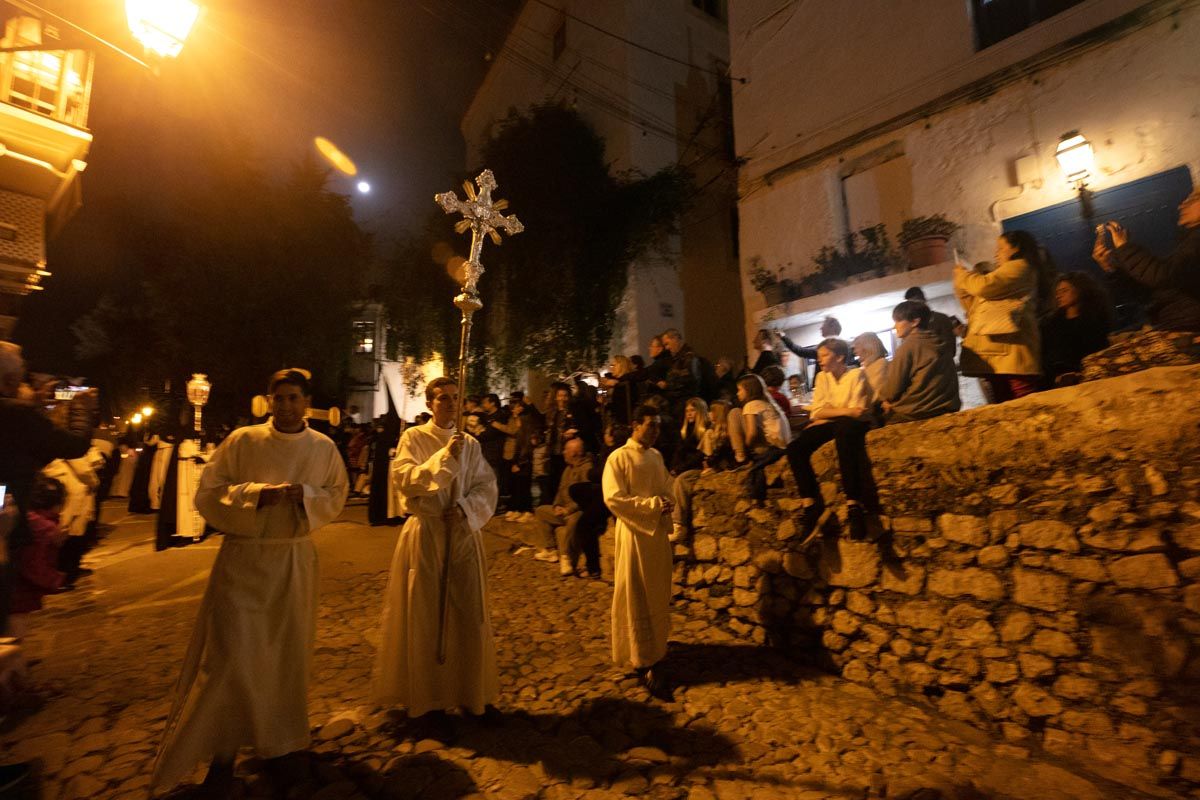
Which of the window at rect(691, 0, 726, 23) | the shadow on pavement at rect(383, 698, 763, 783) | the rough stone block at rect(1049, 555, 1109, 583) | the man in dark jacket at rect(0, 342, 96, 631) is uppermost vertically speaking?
the window at rect(691, 0, 726, 23)

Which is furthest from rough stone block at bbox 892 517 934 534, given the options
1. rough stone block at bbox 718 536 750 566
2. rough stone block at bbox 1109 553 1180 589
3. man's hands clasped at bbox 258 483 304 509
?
man's hands clasped at bbox 258 483 304 509

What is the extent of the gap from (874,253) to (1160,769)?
6970 millimetres

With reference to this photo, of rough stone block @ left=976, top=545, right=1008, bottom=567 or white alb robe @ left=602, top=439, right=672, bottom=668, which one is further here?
white alb robe @ left=602, top=439, right=672, bottom=668

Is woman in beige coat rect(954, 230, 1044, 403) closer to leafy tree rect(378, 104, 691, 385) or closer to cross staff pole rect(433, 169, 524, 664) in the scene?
cross staff pole rect(433, 169, 524, 664)

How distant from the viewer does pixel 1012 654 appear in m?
3.61

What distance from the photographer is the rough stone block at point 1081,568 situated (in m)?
3.33

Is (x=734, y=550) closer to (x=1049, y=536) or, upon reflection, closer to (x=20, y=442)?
(x=1049, y=536)

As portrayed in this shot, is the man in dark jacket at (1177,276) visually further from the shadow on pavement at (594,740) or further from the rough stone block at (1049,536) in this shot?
the shadow on pavement at (594,740)

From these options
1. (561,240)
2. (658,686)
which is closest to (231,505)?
(658,686)

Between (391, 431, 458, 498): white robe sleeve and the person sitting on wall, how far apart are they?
3840mm

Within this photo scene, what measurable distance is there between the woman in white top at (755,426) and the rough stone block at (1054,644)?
247 centimetres

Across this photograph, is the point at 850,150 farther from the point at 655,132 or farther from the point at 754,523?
the point at 754,523

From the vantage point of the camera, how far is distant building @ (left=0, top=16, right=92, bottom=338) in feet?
26.5

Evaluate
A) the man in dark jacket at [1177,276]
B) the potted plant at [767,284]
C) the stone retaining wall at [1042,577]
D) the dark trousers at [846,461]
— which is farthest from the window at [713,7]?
the stone retaining wall at [1042,577]
